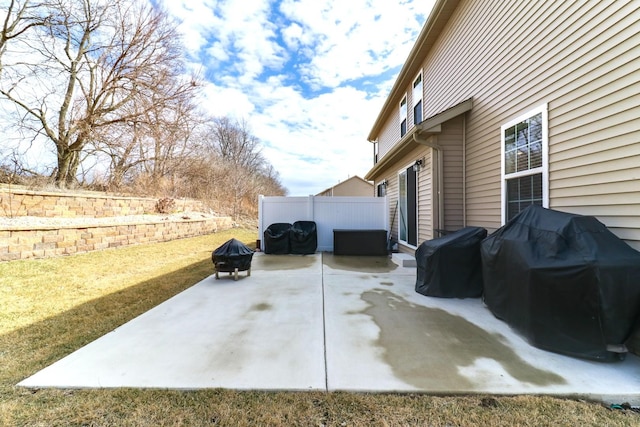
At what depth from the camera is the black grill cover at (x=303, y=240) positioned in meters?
7.76

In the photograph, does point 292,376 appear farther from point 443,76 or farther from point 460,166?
point 443,76

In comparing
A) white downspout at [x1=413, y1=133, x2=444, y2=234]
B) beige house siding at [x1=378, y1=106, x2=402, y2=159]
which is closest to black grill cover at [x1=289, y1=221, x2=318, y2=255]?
white downspout at [x1=413, y1=133, x2=444, y2=234]

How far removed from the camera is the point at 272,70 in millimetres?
12586

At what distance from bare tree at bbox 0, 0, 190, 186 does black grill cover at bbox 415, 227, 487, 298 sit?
10884mm

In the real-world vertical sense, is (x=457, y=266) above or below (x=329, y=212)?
below

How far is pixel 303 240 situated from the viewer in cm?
779

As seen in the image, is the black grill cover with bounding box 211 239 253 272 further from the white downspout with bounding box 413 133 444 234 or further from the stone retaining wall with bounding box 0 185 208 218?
the stone retaining wall with bounding box 0 185 208 218

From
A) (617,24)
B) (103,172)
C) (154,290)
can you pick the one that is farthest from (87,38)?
(617,24)

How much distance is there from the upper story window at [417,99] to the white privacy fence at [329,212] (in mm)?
2442

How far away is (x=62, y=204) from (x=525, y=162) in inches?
380

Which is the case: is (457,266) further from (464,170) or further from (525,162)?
(464,170)

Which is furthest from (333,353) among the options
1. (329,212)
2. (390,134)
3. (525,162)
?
(390,134)

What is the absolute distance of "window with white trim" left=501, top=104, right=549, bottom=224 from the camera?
3.43m

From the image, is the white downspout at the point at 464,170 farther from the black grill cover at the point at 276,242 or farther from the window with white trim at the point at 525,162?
the black grill cover at the point at 276,242
